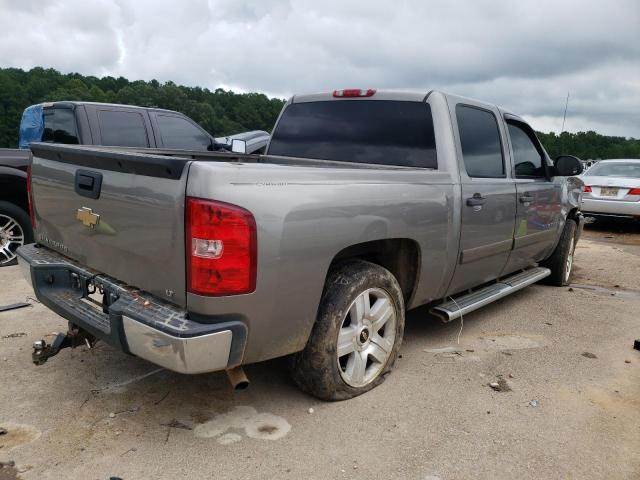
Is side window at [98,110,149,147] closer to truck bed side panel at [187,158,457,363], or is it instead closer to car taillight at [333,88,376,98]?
car taillight at [333,88,376,98]

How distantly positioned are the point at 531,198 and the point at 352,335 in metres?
2.44

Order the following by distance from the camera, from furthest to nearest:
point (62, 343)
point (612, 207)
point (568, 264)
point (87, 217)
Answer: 1. point (612, 207)
2. point (568, 264)
3. point (62, 343)
4. point (87, 217)

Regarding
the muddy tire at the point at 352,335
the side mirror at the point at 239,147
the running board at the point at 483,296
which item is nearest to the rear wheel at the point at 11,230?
the side mirror at the point at 239,147

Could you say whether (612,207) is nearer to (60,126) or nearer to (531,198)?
(531,198)

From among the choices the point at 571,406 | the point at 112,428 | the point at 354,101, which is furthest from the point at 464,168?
the point at 112,428

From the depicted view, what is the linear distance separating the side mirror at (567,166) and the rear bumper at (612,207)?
6472 millimetres

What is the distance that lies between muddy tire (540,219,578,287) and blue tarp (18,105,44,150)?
6470mm

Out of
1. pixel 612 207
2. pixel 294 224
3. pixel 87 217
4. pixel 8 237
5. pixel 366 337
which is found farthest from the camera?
pixel 612 207

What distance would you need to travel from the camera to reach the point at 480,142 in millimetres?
4051

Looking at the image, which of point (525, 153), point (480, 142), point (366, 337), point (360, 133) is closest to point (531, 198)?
point (525, 153)

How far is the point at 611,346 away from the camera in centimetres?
416

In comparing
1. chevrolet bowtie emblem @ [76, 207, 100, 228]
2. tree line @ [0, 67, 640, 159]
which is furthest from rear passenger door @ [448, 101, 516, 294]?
tree line @ [0, 67, 640, 159]

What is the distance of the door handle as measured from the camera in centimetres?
363

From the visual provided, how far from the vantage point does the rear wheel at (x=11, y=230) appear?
6.02m
